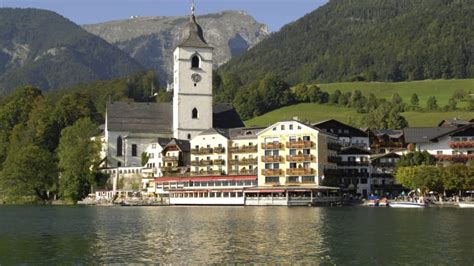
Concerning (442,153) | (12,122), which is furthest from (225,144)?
(12,122)

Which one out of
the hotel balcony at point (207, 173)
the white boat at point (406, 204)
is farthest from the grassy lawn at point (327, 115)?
the white boat at point (406, 204)

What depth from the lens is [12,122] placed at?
167000mm

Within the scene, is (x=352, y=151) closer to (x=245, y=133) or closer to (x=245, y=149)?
(x=245, y=149)

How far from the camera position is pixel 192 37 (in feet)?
453

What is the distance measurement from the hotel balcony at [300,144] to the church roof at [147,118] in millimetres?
29671

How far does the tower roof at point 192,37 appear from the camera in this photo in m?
137

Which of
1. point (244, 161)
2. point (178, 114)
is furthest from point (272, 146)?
point (178, 114)

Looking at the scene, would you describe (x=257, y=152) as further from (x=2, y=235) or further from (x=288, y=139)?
(x=2, y=235)

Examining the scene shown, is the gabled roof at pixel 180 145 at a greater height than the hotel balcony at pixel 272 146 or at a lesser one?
greater

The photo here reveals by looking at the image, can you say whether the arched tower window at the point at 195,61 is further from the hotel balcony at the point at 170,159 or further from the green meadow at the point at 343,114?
the green meadow at the point at 343,114

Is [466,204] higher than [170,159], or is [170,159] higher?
[170,159]

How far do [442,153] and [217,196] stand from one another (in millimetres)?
35533

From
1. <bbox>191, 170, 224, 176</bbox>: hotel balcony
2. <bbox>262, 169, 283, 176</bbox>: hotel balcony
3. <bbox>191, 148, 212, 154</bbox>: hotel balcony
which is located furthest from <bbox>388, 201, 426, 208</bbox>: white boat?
<bbox>191, 148, 212, 154</bbox>: hotel balcony

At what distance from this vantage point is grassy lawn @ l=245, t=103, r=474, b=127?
167375mm
